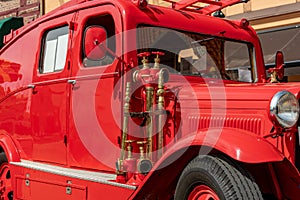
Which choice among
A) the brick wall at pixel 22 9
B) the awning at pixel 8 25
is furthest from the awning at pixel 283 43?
the brick wall at pixel 22 9

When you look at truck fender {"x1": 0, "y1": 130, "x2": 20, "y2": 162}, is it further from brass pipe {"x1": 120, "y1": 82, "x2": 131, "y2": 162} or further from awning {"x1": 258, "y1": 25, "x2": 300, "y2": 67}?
awning {"x1": 258, "y1": 25, "x2": 300, "y2": 67}

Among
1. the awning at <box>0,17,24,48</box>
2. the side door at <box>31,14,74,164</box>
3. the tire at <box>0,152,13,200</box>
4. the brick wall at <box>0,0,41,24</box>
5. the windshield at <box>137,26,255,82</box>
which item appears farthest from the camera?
the brick wall at <box>0,0,41,24</box>

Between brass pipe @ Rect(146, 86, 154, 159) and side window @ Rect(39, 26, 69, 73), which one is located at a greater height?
side window @ Rect(39, 26, 69, 73)

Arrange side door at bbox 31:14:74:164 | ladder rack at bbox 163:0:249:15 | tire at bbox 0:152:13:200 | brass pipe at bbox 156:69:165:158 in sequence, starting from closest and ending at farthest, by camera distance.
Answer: brass pipe at bbox 156:69:165:158, side door at bbox 31:14:74:164, ladder rack at bbox 163:0:249:15, tire at bbox 0:152:13:200

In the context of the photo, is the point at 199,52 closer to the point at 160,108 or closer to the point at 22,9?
the point at 160,108

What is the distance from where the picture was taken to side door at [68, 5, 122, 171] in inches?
170

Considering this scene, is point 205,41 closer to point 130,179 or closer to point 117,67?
point 117,67

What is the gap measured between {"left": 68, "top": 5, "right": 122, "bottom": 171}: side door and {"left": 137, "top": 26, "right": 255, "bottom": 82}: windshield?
33 centimetres

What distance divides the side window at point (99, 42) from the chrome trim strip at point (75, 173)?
99cm

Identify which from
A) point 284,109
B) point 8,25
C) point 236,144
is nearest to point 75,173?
point 236,144

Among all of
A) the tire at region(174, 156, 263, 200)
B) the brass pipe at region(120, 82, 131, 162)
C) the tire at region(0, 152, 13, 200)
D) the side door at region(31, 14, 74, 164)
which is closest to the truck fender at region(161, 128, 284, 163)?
the tire at region(174, 156, 263, 200)

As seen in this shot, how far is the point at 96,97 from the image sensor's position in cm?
449

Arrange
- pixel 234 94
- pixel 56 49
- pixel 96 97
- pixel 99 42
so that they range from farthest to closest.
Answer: pixel 56 49
pixel 96 97
pixel 99 42
pixel 234 94

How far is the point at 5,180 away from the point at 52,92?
58.7 inches
